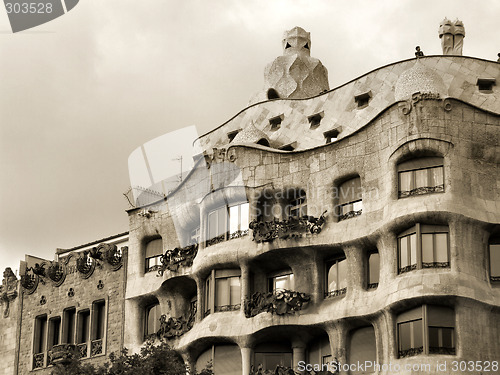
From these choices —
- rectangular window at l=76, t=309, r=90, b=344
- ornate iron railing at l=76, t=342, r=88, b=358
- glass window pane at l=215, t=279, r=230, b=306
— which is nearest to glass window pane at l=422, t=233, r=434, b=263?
glass window pane at l=215, t=279, r=230, b=306

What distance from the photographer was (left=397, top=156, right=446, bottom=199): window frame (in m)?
42.6

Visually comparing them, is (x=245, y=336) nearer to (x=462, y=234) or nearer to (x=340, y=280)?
(x=340, y=280)

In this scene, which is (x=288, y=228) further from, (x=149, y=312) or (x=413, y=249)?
(x=149, y=312)

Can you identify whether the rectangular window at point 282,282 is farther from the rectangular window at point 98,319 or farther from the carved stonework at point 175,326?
the rectangular window at point 98,319

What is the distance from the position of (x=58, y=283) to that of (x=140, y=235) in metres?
A: 5.79

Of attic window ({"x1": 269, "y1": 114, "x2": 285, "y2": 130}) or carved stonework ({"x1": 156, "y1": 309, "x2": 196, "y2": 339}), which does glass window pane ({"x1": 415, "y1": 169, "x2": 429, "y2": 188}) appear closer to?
attic window ({"x1": 269, "y1": 114, "x2": 285, "y2": 130})

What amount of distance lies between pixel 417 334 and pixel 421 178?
5673 millimetres

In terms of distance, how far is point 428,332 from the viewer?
133 feet

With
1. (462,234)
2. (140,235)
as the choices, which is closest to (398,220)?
(462,234)

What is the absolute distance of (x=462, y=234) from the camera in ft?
137

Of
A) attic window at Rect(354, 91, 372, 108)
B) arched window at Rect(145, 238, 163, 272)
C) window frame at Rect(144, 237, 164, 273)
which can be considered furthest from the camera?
arched window at Rect(145, 238, 163, 272)

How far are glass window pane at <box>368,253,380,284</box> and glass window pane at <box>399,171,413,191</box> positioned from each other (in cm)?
268

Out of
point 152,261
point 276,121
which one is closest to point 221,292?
point 152,261

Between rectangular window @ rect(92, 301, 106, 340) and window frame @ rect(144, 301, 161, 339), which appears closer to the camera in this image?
window frame @ rect(144, 301, 161, 339)
